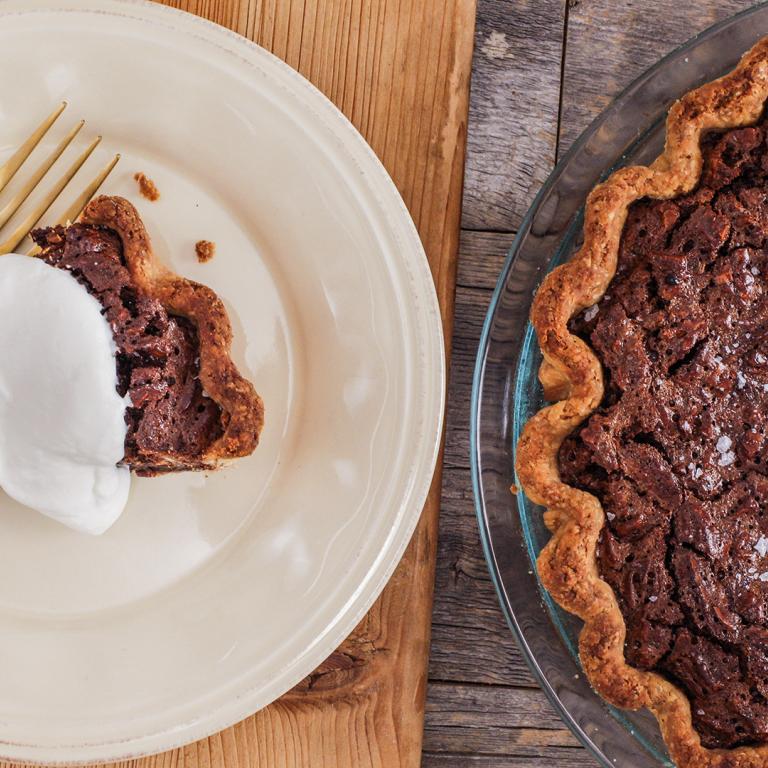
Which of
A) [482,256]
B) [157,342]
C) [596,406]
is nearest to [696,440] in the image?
[596,406]

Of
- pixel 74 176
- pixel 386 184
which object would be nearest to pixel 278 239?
pixel 386 184

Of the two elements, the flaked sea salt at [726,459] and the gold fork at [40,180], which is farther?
the gold fork at [40,180]

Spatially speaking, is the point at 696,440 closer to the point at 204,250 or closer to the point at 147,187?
the point at 204,250

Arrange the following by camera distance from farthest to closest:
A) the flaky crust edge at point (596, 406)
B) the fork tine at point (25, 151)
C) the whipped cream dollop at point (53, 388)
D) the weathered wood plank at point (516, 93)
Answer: the weathered wood plank at point (516, 93), the fork tine at point (25, 151), the whipped cream dollop at point (53, 388), the flaky crust edge at point (596, 406)

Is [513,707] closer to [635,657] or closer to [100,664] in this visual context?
[635,657]

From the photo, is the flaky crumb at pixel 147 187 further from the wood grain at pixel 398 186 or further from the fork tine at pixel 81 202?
the wood grain at pixel 398 186

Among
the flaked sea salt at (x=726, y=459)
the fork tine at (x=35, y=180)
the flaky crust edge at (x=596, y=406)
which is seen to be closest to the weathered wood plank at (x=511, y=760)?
the flaky crust edge at (x=596, y=406)

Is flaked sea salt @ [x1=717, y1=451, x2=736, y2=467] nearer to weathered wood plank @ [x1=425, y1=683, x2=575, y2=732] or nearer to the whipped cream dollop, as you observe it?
weathered wood plank @ [x1=425, y1=683, x2=575, y2=732]

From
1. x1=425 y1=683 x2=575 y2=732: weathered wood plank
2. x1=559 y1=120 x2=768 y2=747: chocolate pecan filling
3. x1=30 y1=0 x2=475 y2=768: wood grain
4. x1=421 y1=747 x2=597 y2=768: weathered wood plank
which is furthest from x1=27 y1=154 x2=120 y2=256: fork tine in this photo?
x1=421 y1=747 x2=597 y2=768: weathered wood plank
